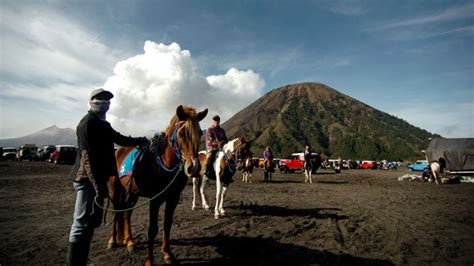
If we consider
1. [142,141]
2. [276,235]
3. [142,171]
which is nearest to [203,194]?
[276,235]

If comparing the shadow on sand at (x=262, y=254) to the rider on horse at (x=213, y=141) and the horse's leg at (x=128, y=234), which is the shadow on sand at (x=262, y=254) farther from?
the rider on horse at (x=213, y=141)

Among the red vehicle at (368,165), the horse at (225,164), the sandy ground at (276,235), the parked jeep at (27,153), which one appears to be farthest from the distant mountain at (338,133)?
the horse at (225,164)

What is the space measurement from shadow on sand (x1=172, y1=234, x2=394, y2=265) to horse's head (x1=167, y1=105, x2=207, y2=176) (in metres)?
1.94

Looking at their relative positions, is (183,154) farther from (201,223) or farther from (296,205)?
(296,205)

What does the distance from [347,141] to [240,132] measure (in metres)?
74.4

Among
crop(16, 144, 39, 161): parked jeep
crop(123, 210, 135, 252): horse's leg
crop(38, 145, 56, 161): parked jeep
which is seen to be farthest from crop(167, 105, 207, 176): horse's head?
crop(16, 144, 39, 161): parked jeep

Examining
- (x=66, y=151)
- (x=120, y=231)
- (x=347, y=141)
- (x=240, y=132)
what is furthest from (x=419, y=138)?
(x=120, y=231)

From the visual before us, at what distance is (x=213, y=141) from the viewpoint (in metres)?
9.38

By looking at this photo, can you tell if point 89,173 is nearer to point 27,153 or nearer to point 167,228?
point 167,228

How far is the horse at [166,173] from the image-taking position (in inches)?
188

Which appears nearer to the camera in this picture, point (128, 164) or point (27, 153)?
point (128, 164)

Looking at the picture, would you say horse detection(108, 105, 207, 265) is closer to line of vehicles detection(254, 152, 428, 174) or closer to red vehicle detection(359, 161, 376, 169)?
line of vehicles detection(254, 152, 428, 174)

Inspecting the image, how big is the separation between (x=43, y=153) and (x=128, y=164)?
52.1 meters

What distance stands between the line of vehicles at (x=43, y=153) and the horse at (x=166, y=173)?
39505 mm
